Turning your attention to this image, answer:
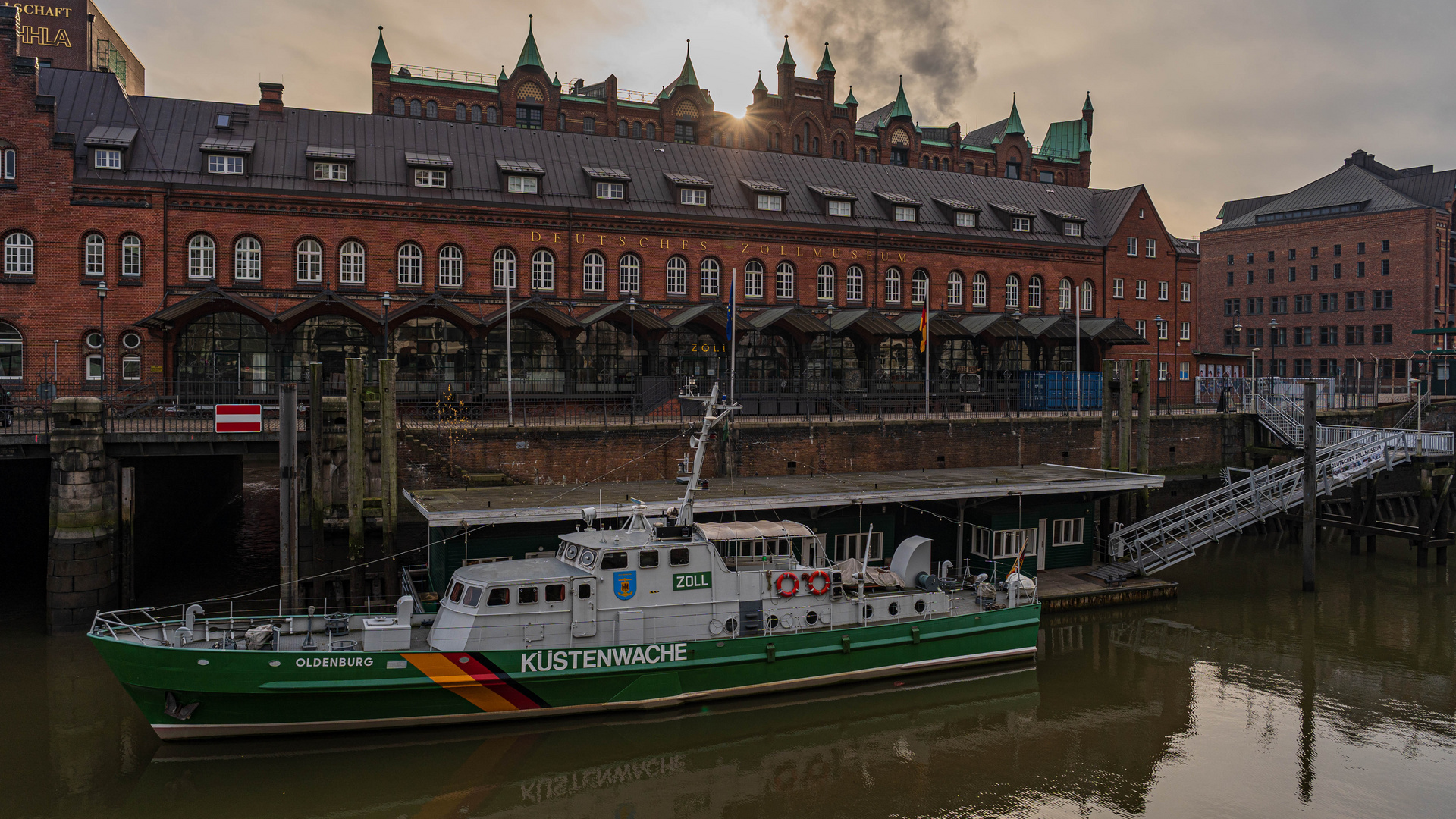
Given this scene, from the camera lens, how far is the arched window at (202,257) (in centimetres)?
3891

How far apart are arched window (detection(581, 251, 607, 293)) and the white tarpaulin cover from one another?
83.4 ft

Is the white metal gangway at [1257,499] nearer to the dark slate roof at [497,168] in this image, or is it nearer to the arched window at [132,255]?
the dark slate roof at [497,168]

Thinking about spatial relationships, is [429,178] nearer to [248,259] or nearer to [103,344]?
[248,259]

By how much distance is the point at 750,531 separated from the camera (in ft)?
69.3

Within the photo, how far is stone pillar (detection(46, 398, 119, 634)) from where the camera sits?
24.3 metres

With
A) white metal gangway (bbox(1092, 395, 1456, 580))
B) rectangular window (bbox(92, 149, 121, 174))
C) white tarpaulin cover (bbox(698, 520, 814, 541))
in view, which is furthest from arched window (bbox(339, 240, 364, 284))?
white metal gangway (bbox(1092, 395, 1456, 580))

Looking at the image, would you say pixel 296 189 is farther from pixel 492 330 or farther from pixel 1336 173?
pixel 1336 173

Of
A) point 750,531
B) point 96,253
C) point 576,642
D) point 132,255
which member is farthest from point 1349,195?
point 96,253

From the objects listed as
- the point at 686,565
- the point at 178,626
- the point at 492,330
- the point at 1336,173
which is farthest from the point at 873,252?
the point at 1336,173

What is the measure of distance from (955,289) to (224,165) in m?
37.0

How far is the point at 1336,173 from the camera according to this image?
8450 centimetres

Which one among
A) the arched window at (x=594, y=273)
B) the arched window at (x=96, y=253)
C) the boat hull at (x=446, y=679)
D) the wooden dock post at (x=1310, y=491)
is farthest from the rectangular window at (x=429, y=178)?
the wooden dock post at (x=1310, y=491)

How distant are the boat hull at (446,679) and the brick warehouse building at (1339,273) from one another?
6593 centimetres

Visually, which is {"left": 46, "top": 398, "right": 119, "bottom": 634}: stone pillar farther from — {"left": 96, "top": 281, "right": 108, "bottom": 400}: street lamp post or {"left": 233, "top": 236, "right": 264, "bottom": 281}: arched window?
{"left": 233, "top": 236, "right": 264, "bottom": 281}: arched window
